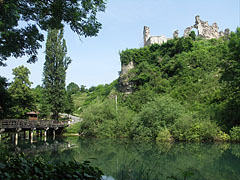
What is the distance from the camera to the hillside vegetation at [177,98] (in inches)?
903

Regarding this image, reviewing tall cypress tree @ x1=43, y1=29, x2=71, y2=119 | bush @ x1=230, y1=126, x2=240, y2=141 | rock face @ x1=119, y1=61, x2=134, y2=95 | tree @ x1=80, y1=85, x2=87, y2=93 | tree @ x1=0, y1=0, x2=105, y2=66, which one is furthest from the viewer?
tree @ x1=80, y1=85, x2=87, y2=93

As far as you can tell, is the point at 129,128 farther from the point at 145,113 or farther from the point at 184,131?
the point at 184,131

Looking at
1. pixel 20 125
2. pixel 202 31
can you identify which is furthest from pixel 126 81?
pixel 202 31

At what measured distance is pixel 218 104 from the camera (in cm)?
2684

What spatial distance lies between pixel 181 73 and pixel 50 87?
20.8 metres

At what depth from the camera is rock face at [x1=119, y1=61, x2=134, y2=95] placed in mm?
43062

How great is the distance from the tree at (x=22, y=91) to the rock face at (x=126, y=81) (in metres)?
17.6

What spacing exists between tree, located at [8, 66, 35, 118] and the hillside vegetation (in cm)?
802

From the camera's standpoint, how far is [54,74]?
33.4 metres

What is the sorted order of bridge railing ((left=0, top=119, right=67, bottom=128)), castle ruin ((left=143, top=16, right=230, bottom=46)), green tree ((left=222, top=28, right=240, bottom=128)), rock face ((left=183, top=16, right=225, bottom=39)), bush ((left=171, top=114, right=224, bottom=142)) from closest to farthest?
green tree ((left=222, top=28, right=240, bottom=128))
bridge railing ((left=0, top=119, right=67, bottom=128))
bush ((left=171, top=114, right=224, bottom=142))
castle ruin ((left=143, top=16, right=230, bottom=46))
rock face ((left=183, top=16, right=225, bottom=39))

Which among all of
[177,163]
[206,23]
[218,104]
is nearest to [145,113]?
[218,104]

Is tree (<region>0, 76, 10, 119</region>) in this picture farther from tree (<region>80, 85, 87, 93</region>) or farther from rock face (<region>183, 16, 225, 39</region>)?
tree (<region>80, 85, 87, 93</region>)

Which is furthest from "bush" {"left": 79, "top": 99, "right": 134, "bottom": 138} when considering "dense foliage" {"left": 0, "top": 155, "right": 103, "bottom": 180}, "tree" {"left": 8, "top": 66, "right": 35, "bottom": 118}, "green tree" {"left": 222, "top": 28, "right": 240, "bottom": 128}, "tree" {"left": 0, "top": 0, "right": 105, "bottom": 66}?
"dense foliage" {"left": 0, "top": 155, "right": 103, "bottom": 180}

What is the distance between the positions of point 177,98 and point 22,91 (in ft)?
69.0
